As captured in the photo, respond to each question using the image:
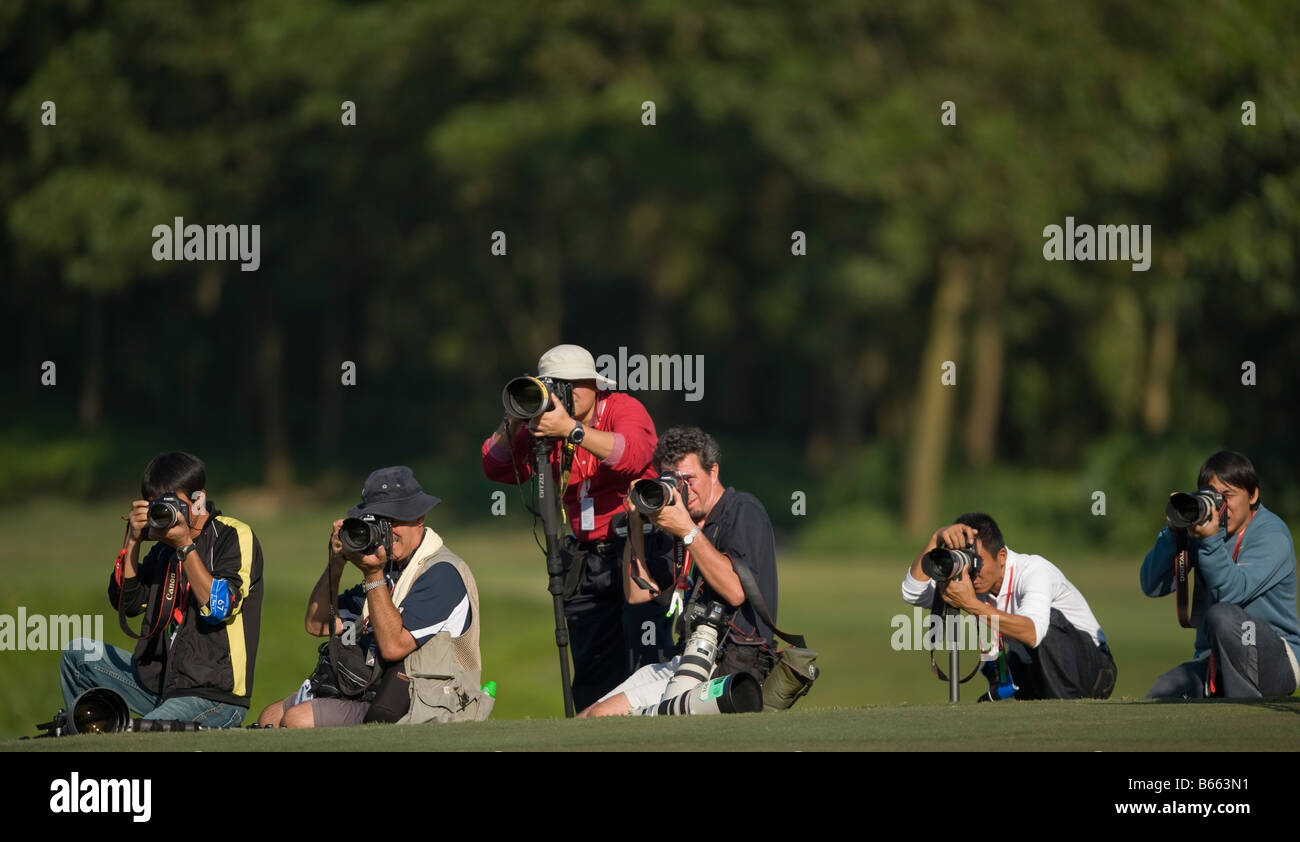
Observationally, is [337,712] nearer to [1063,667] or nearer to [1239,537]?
[1063,667]

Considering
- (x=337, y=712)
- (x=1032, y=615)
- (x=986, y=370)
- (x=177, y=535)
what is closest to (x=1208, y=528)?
(x=1032, y=615)

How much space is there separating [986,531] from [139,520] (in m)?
3.65

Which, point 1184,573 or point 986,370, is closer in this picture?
point 1184,573

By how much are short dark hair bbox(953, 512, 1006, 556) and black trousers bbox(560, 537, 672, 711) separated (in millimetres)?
1481

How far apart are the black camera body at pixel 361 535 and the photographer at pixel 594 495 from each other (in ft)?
3.24

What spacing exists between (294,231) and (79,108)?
4551 mm

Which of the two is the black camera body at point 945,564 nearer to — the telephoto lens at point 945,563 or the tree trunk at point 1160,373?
the telephoto lens at point 945,563

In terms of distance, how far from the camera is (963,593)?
7.79m

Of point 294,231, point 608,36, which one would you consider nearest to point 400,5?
point 608,36

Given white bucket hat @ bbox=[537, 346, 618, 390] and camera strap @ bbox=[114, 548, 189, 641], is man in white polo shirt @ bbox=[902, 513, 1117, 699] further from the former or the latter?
camera strap @ bbox=[114, 548, 189, 641]

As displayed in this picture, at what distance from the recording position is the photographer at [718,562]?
7855mm

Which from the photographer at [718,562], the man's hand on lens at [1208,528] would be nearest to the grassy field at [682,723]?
the photographer at [718,562]

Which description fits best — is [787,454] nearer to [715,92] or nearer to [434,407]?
[434,407]

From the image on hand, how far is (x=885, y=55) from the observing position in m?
27.5
